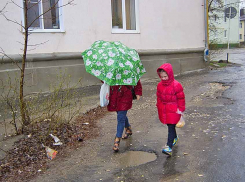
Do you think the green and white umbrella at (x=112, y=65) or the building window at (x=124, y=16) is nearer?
the green and white umbrella at (x=112, y=65)

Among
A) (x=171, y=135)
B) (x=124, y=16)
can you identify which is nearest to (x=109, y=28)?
(x=124, y=16)

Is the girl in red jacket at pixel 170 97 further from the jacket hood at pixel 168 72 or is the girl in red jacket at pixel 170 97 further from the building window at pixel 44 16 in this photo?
the building window at pixel 44 16

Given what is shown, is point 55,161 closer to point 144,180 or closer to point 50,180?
point 50,180

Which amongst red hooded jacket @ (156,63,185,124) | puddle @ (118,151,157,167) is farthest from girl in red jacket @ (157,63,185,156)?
puddle @ (118,151,157,167)

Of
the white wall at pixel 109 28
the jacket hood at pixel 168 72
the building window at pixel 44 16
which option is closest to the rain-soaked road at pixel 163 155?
the jacket hood at pixel 168 72

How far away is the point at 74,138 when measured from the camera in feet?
16.7

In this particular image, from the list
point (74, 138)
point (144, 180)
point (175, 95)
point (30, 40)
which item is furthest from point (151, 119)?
point (30, 40)

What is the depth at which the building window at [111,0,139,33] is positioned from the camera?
10.7 meters

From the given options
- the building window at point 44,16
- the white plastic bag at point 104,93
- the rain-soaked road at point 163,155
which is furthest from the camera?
the building window at point 44,16

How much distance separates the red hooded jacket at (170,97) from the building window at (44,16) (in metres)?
5.58

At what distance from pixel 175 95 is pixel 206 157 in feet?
3.06

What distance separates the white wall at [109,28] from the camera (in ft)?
26.5

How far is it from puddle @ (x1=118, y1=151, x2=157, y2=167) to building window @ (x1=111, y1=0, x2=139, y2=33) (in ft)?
22.3

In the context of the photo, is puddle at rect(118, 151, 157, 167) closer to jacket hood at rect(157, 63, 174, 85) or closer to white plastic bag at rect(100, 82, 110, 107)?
white plastic bag at rect(100, 82, 110, 107)
